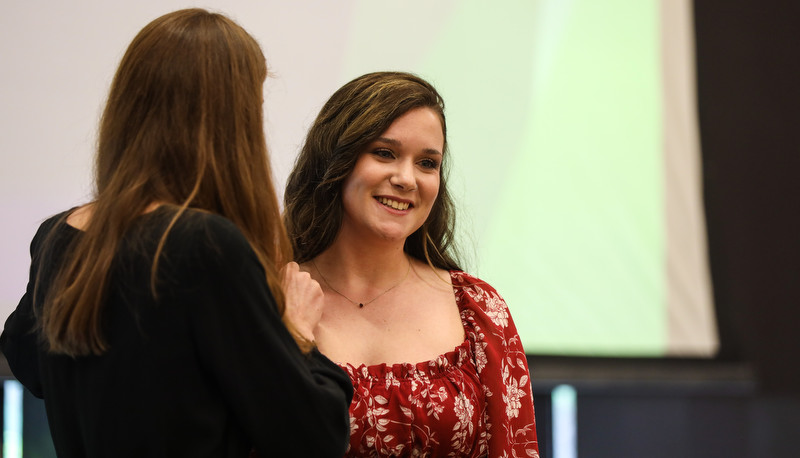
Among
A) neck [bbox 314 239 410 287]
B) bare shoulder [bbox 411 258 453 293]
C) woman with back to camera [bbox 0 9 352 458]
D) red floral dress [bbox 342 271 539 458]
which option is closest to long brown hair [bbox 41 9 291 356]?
woman with back to camera [bbox 0 9 352 458]

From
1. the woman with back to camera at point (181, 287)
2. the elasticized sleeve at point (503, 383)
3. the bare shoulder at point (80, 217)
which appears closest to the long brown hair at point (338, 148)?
the elasticized sleeve at point (503, 383)

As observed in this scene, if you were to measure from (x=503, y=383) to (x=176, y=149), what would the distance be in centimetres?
90

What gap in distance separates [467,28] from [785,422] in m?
1.94

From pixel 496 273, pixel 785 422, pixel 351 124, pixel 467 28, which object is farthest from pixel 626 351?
pixel 351 124

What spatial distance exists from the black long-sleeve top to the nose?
0.66 meters

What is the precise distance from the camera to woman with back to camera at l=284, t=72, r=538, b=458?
5.38 ft

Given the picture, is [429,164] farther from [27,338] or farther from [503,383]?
[27,338]

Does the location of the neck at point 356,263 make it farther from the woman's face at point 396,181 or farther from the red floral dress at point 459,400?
the red floral dress at point 459,400

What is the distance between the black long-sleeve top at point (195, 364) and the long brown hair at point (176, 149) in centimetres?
4

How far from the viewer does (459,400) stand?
5.46 feet

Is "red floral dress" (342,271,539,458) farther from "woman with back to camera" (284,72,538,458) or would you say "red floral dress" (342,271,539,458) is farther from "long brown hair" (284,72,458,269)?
"long brown hair" (284,72,458,269)

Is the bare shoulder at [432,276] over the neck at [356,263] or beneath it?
beneath

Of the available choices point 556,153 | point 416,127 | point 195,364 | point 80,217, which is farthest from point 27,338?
point 556,153

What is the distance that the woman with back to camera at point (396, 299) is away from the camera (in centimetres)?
164
